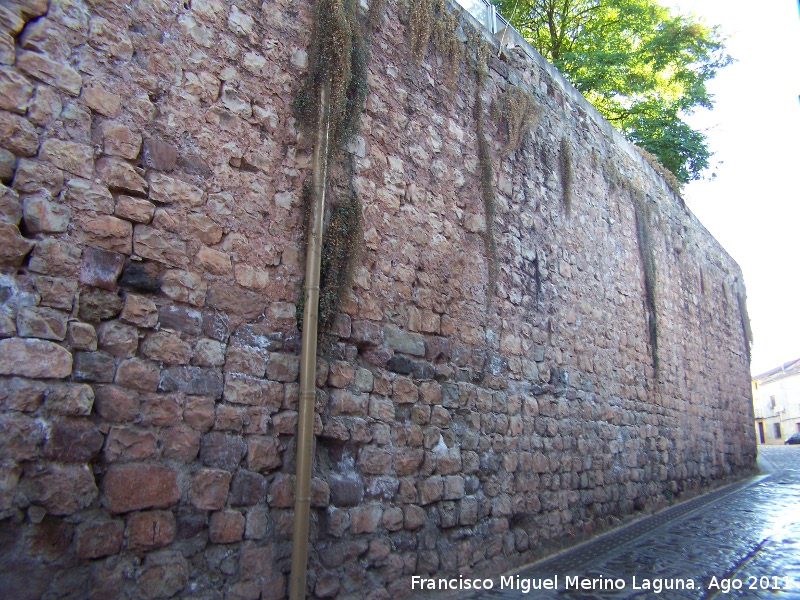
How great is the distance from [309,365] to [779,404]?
4935cm

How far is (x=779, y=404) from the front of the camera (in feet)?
145

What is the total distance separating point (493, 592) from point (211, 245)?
2.98 m

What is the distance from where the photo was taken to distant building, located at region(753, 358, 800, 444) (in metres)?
42.3

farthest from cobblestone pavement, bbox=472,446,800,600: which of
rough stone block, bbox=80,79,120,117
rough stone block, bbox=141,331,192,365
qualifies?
rough stone block, bbox=80,79,120,117

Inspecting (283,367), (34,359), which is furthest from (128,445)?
(283,367)

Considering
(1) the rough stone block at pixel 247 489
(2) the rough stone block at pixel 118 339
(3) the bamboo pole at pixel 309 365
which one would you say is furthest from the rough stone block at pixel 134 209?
(1) the rough stone block at pixel 247 489

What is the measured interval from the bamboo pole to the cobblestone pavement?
157 cm

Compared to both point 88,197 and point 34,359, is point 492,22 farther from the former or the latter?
point 34,359

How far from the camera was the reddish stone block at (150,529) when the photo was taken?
2.75 m

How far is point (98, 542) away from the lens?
8.63 ft

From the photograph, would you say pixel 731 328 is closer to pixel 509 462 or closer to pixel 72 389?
pixel 509 462

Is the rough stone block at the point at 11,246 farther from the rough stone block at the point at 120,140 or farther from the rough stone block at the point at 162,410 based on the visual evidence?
the rough stone block at the point at 162,410

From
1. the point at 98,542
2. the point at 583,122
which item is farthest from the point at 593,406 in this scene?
the point at 98,542

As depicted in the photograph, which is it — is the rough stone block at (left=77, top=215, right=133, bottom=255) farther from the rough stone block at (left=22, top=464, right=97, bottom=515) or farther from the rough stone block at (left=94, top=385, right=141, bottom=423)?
the rough stone block at (left=22, top=464, right=97, bottom=515)
